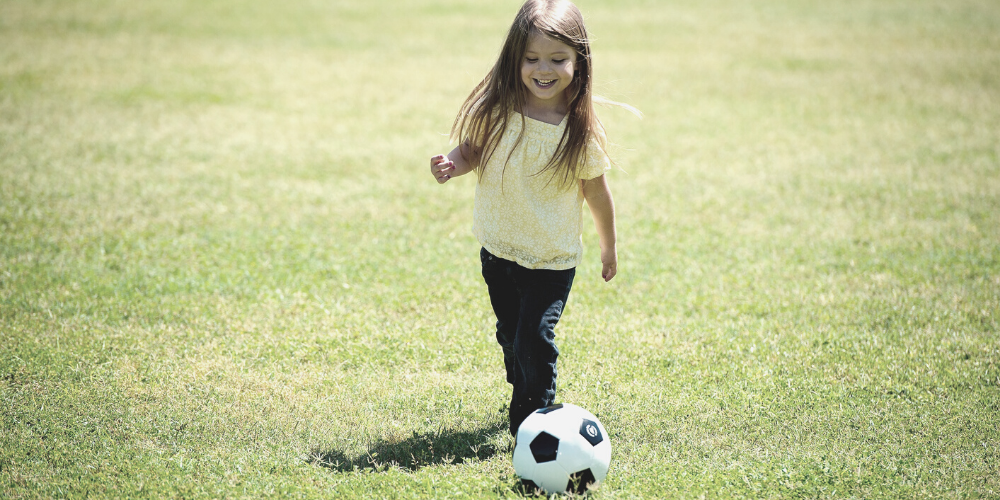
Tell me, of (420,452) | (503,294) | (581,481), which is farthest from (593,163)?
(420,452)

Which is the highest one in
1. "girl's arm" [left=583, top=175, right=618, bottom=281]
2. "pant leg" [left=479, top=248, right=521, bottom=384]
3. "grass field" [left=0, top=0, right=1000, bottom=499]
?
"girl's arm" [left=583, top=175, right=618, bottom=281]

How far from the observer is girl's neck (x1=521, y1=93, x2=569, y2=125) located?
345 cm

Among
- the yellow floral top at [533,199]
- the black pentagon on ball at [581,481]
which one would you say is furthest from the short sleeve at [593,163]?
the black pentagon on ball at [581,481]

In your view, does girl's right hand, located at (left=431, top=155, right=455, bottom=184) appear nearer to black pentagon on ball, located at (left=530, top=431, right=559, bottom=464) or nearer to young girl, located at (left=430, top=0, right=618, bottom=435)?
young girl, located at (left=430, top=0, right=618, bottom=435)

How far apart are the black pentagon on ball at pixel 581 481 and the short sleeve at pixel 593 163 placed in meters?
1.22

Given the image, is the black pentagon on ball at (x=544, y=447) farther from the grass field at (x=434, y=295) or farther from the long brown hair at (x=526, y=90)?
the long brown hair at (x=526, y=90)

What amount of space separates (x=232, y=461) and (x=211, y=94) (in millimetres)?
8676

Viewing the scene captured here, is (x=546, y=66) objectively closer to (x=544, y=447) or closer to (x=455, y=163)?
(x=455, y=163)

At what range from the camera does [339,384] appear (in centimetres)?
419

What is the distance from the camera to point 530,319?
338cm

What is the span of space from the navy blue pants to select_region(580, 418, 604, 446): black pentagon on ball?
27 cm

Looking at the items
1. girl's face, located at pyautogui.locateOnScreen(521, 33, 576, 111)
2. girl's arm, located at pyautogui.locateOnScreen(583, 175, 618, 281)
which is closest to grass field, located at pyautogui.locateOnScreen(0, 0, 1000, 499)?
girl's arm, located at pyautogui.locateOnScreen(583, 175, 618, 281)

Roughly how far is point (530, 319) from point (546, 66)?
3.51ft

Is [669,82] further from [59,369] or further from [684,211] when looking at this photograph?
[59,369]
